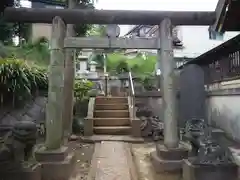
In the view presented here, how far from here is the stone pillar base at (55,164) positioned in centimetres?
569

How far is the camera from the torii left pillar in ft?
18.7

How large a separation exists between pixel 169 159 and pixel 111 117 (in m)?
4.93

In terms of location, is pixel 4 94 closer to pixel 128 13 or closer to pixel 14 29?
pixel 128 13

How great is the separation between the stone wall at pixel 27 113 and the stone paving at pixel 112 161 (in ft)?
9.75

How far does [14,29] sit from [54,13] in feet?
34.1

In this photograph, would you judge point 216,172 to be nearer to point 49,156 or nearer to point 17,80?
point 49,156

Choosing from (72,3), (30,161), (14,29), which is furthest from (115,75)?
(30,161)

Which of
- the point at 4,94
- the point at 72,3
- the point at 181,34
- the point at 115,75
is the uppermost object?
the point at 181,34

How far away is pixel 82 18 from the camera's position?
664cm

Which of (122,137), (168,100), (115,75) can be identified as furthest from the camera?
(115,75)

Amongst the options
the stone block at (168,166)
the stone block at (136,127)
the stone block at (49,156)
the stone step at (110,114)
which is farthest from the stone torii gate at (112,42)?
the stone step at (110,114)

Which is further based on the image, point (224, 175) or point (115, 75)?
point (115, 75)

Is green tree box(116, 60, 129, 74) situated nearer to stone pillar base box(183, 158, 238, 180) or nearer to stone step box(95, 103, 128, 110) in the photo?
stone step box(95, 103, 128, 110)

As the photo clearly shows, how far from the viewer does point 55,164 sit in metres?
5.73
